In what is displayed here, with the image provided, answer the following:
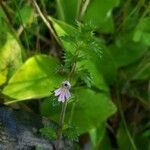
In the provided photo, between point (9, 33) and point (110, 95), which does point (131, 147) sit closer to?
point (110, 95)

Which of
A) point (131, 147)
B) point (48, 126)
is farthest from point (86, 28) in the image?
point (131, 147)

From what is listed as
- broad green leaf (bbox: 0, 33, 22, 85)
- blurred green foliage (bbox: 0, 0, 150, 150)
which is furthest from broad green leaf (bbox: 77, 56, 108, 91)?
broad green leaf (bbox: 0, 33, 22, 85)

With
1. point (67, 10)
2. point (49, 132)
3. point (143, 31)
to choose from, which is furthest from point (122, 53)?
point (49, 132)

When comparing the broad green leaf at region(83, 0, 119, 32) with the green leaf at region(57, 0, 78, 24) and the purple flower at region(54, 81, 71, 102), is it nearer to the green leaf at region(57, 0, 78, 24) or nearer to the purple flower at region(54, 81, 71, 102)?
the green leaf at region(57, 0, 78, 24)

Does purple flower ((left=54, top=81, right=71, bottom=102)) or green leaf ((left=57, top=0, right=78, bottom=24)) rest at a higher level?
green leaf ((left=57, top=0, right=78, bottom=24))

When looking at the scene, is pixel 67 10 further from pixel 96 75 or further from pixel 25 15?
pixel 96 75

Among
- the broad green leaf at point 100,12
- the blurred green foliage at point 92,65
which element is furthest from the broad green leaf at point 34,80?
the broad green leaf at point 100,12
